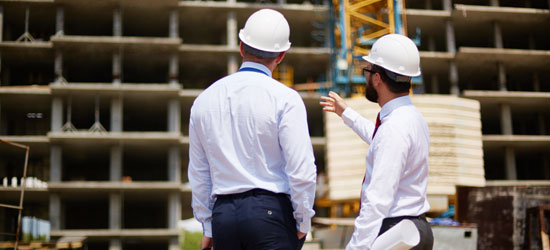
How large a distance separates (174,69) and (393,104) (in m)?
38.1

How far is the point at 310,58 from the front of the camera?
43.2m

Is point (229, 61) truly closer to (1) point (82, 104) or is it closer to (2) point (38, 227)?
(1) point (82, 104)

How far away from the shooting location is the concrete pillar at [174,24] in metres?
41.8

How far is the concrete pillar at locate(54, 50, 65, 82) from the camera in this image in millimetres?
40438

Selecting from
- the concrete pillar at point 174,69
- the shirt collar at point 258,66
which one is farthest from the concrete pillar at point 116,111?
the shirt collar at point 258,66

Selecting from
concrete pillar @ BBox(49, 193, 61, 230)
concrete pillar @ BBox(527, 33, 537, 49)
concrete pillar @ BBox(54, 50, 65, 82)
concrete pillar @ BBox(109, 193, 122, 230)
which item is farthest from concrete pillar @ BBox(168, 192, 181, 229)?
concrete pillar @ BBox(527, 33, 537, 49)

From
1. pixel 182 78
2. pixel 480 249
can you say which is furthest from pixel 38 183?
pixel 480 249

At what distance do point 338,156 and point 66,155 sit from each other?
17.9m

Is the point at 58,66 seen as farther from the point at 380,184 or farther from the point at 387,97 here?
the point at 380,184

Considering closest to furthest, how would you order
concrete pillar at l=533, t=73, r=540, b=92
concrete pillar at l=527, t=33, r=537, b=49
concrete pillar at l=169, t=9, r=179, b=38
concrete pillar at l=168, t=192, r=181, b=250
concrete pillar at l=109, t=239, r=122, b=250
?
concrete pillar at l=109, t=239, r=122, b=250, concrete pillar at l=168, t=192, r=181, b=250, concrete pillar at l=169, t=9, r=179, b=38, concrete pillar at l=533, t=73, r=540, b=92, concrete pillar at l=527, t=33, r=537, b=49

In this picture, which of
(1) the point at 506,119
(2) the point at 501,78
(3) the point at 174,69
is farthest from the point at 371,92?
(2) the point at 501,78

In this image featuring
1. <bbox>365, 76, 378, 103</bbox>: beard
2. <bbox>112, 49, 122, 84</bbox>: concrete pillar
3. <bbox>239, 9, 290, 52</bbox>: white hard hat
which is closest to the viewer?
<bbox>239, 9, 290, 52</bbox>: white hard hat

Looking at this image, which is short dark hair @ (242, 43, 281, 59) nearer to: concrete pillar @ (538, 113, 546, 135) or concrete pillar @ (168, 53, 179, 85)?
concrete pillar @ (168, 53, 179, 85)

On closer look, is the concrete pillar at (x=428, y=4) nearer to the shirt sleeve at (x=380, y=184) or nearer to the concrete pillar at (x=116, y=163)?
the concrete pillar at (x=116, y=163)
